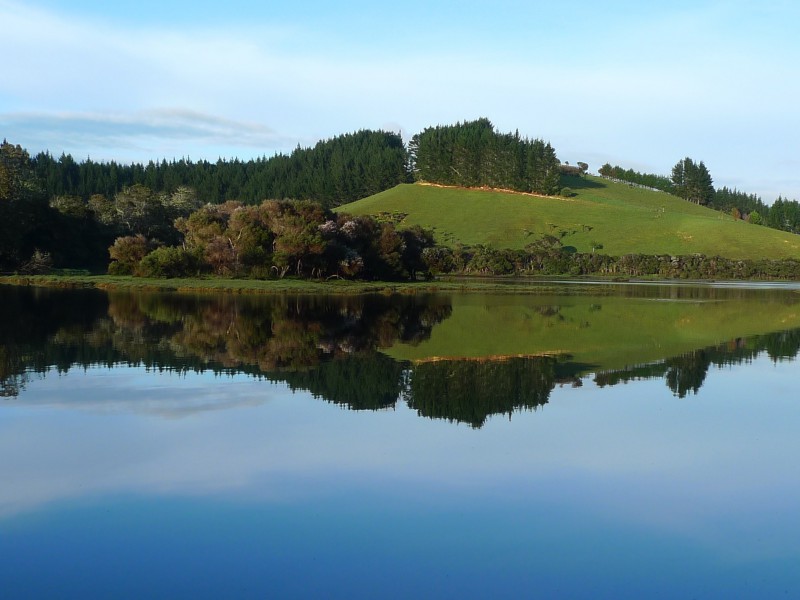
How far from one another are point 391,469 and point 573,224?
471ft

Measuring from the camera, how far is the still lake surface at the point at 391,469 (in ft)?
37.1

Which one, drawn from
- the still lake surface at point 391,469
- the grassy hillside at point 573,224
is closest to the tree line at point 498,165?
the grassy hillside at point 573,224

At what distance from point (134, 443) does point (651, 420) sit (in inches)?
526

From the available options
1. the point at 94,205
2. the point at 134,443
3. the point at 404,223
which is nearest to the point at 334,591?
the point at 134,443

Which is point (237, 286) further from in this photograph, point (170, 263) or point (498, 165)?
point (498, 165)

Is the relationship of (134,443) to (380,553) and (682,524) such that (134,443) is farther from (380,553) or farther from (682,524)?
(682,524)

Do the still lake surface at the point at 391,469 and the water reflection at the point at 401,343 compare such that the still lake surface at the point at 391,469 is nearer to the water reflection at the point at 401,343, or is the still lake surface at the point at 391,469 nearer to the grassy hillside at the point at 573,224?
the water reflection at the point at 401,343

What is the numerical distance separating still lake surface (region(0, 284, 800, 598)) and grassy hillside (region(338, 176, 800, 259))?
111 metres

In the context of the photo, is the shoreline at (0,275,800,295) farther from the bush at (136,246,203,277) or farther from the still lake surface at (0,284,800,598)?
the still lake surface at (0,284,800,598)

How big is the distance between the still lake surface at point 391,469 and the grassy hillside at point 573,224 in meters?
111

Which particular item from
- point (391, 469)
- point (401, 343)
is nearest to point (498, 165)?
point (401, 343)

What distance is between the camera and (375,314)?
51.8m

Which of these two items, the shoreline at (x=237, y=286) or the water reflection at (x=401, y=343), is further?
the shoreline at (x=237, y=286)

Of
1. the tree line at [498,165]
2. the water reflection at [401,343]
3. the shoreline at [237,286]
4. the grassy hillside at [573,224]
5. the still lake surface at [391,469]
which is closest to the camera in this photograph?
the still lake surface at [391,469]
